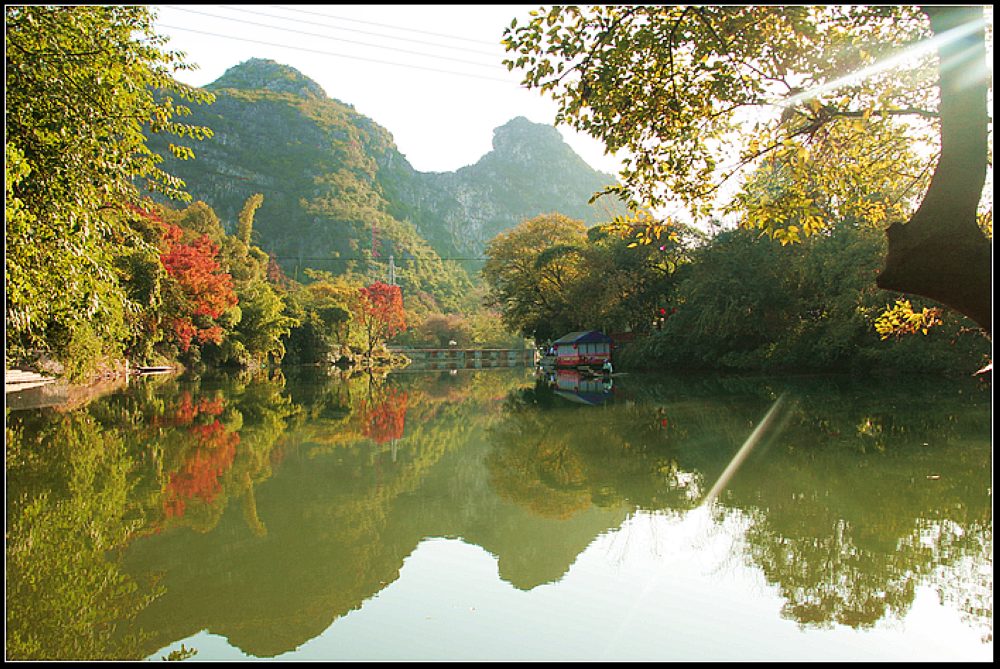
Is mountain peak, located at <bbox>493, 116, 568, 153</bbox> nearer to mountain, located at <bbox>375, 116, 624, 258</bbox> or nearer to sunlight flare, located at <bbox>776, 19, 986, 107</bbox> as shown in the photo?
mountain, located at <bbox>375, 116, 624, 258</bbox>

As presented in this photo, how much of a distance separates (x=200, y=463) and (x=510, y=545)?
5.12 meters

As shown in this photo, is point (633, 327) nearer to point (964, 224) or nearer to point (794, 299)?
point (794, 299)

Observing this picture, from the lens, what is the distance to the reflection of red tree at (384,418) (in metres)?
11.7

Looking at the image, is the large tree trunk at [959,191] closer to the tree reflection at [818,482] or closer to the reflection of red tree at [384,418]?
the tree reflection at [818,482]

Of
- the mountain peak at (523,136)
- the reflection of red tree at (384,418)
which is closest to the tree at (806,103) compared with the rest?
the reflection of red tree at (384,418)

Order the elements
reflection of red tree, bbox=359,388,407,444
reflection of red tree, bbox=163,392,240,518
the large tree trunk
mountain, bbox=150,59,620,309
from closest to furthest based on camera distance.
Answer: the large tree trunk
reflection of red tree, bbox=163,392,240,518
reflection of red tree, bbox=359,388,407,444
mountain, bbox=150,59,620,309

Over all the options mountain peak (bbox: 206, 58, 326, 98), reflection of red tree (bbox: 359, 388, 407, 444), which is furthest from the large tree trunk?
mountain peak (bbox: 206, 58, 326, 98)

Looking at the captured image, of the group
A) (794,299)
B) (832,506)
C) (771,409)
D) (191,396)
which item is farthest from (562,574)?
(794,299)

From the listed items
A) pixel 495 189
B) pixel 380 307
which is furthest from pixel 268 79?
pixel 380 307

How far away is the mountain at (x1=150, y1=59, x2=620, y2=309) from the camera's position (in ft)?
304

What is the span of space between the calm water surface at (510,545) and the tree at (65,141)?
209cm

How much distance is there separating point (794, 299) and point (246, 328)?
30.6 meters

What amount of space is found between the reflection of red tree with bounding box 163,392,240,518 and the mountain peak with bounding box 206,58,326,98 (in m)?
142

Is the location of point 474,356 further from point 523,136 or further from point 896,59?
point 523,136
